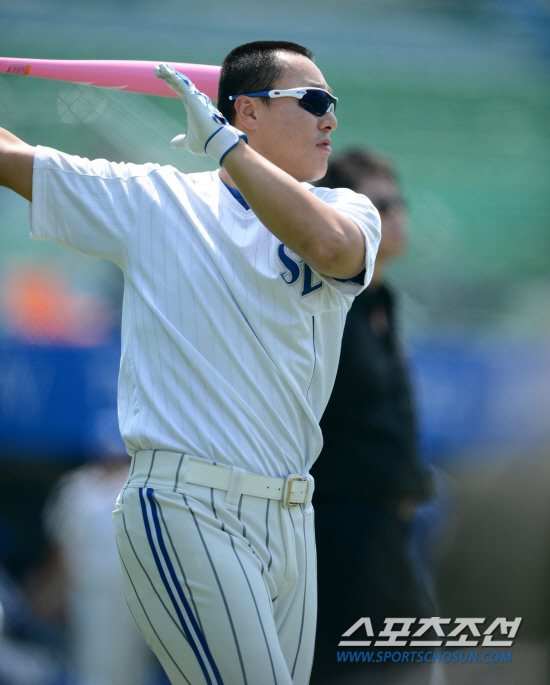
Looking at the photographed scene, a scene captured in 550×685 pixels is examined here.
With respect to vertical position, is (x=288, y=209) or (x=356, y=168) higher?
(x=288, y=209)

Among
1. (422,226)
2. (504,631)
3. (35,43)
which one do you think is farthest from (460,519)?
(35,43)

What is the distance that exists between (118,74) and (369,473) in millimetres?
1597

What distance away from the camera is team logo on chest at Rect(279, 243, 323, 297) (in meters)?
1.70

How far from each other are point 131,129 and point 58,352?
84 cm

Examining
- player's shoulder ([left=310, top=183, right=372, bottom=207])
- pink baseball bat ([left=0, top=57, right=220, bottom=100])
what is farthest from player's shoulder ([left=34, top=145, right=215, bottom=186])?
pink baseball bat ([left=0, top=57, right=220, bottom=100])

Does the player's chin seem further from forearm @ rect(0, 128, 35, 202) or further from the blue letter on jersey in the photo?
forearm @ rect(0, 128, 35, 202)

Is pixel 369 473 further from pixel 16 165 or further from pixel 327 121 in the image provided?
pixel 16 165

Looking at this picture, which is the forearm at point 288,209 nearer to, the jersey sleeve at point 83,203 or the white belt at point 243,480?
the jersey sleeve at point 83,203

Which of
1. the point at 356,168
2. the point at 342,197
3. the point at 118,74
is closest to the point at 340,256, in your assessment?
the point at 342,197

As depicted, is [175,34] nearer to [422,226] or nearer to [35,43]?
[35,43]

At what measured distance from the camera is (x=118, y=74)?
2496 mm

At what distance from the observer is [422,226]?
2916mm

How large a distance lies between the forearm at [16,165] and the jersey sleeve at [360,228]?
642mm

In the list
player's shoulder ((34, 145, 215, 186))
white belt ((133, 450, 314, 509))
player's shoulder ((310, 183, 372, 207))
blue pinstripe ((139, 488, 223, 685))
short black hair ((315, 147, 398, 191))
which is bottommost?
blue pinstripe ((139, 488, 223, 685))
